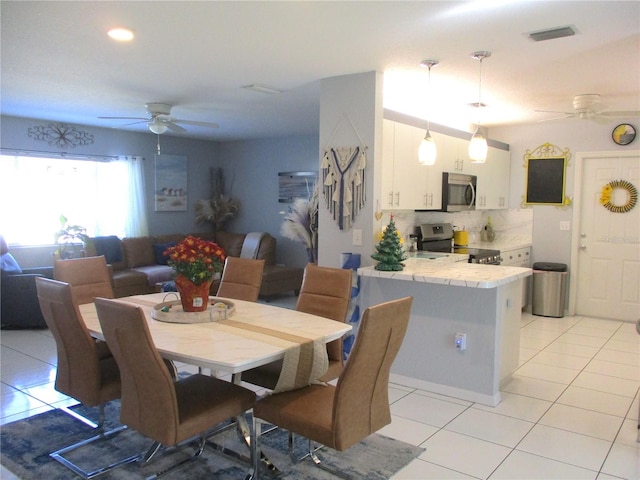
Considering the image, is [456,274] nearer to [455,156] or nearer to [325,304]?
[325,304]

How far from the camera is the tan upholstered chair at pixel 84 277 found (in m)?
3.40

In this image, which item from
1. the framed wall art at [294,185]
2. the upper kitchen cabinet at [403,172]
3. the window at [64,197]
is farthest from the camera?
the framed wall art at [294,185]

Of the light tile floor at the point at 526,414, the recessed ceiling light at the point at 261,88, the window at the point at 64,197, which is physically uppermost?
the recessed ceiling light at the point at 261,88

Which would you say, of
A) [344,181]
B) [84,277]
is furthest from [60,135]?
[344,181]

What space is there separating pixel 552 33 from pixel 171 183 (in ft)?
20.4

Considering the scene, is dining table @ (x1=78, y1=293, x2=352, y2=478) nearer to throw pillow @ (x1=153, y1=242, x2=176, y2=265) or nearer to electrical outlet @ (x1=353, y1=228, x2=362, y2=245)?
electrical outlet @ (x1=353, y1=228, x2=362, y2=245)

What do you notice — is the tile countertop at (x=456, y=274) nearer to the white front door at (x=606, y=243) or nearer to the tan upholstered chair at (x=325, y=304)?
the tan upholstered chair at (x=325, y=304)

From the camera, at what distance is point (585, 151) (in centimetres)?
612

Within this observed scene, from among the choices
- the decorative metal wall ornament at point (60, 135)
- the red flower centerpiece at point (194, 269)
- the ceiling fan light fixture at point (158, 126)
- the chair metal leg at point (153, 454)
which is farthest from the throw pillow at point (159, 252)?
the chair metal leg at point (153, 454)

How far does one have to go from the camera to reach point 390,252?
3754 millimetres

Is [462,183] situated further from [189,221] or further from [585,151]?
[189,221]

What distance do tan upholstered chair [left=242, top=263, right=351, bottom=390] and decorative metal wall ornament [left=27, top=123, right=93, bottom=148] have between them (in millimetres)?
4890

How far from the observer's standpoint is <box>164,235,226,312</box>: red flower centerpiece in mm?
2830

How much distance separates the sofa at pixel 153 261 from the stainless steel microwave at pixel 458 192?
8.70 ft
